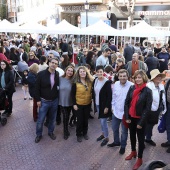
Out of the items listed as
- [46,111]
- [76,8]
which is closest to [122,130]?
[46,111]

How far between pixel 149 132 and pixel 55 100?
2.08 meters

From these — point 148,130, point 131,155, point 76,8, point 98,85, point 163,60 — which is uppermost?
point 76,8

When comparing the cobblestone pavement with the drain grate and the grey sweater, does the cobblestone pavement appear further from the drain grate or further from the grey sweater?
the grey sweater

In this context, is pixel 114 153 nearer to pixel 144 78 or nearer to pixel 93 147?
pixel 93 147

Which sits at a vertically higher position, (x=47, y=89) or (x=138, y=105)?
(x=47, y=89)

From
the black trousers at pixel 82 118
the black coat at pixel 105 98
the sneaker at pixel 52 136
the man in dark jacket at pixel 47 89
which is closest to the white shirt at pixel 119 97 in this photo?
the black coat at pixel 105 98

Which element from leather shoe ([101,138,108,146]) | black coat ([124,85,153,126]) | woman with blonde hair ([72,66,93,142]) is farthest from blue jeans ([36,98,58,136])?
black coat ([124,85,153,126])

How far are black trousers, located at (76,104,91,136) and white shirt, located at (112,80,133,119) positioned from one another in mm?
745

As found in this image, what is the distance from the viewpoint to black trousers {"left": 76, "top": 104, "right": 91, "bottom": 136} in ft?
17.6

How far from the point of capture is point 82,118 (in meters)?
5.48

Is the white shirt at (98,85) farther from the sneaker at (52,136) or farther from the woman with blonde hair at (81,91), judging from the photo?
the sneaker at (52,136)

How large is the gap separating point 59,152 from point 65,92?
48.2 inches

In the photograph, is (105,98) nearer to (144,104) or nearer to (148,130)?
(144,104)

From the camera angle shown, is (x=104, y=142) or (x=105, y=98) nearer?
(x=105, y=98)
